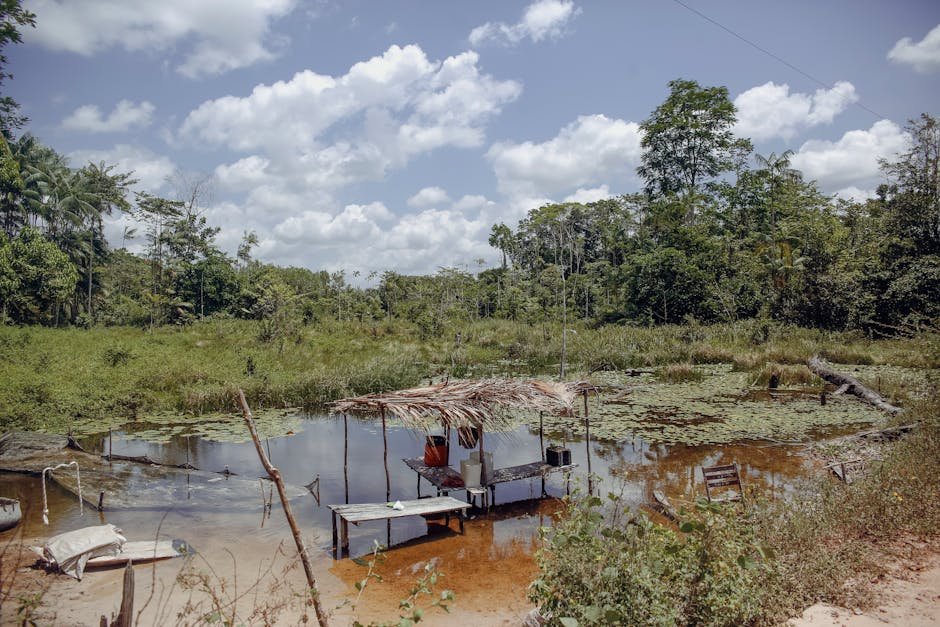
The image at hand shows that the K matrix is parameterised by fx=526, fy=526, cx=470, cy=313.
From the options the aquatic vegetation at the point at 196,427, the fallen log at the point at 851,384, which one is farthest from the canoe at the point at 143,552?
the fallen log at the point at 851,384

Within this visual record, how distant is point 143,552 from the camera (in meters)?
6.27

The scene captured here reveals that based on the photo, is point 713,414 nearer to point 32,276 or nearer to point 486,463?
point 486,463

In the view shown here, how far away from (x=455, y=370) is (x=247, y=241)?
64.9ft

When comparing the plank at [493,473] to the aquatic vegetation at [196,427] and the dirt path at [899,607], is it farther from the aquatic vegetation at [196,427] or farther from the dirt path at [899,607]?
the aquatic vegetation at [196,427]

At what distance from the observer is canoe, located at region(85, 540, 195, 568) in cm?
599

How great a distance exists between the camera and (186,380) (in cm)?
1423

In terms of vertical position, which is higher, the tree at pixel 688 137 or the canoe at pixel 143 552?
the tree at pixel 688 137

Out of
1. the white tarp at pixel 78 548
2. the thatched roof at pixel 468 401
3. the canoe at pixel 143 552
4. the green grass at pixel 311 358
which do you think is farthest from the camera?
the green grass at pixel 311 358

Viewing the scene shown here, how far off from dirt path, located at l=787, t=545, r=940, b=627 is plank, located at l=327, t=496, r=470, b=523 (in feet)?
13.6

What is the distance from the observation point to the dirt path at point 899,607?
398cm

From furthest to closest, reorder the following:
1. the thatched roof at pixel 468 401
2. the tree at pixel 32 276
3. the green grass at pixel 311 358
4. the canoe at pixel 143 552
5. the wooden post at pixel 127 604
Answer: the tree at pixel 32 276 → the green grass at pixel 311 358 → the thatched roof at pixel 468 401 → the canoe at pixel 143 552 → the wooden post at pixel 127 604

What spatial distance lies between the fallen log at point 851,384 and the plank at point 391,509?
934 cm

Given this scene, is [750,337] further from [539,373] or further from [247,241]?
[247,241]

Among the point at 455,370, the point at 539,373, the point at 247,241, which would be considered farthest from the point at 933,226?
the point at 247,241
